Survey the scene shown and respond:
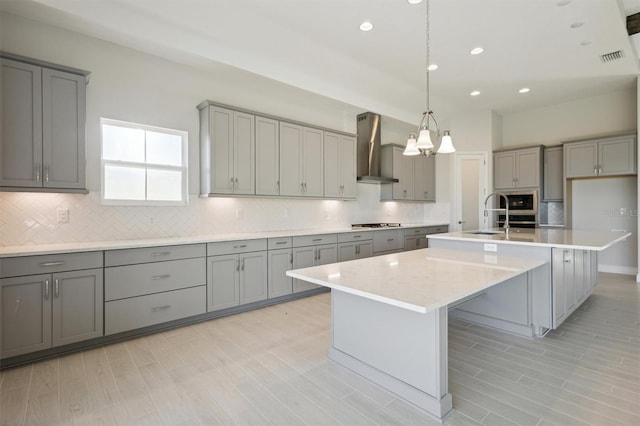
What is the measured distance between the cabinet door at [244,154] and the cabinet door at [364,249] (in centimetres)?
192

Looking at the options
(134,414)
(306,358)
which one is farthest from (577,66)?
(134,414)

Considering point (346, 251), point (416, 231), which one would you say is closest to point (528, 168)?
point (416, 231)

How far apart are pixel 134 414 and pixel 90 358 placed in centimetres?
104

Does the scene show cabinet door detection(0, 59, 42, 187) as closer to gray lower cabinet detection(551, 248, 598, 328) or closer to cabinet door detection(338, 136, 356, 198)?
cabinet door detection(338, 136, 356, 198)

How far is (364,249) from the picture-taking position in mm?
5023

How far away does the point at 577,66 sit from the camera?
455 cm

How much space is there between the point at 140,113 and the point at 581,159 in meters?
6.95

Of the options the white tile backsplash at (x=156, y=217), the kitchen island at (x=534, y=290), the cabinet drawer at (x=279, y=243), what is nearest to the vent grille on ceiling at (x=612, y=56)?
the kitchen island at (x=534, y=290)

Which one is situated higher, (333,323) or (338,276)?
(338,276)

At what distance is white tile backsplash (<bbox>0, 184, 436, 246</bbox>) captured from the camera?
2.77 m

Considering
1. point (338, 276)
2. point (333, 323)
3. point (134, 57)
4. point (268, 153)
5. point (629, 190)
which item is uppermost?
point (134, 57)

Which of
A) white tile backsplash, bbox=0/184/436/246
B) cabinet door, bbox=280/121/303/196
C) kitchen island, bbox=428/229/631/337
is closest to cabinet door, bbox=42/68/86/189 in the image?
white tile backsplash, bbox=0/184/436/246

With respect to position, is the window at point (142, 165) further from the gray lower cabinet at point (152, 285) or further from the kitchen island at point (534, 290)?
the kitchen island at point (534, 290)

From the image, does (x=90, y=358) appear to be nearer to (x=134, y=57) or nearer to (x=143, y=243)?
(x=143, y=243)
